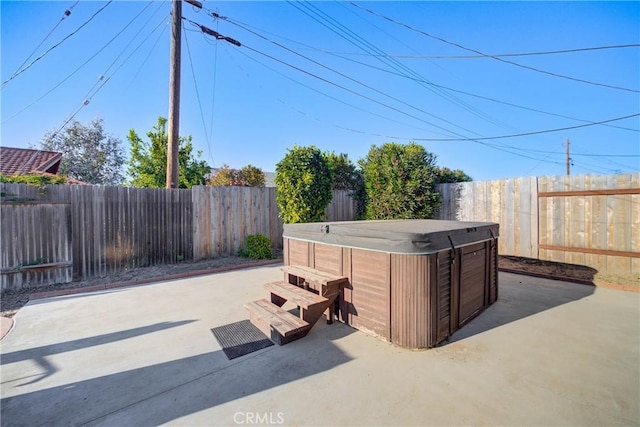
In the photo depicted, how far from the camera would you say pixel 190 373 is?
216cm

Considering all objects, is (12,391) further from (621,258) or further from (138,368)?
(621,258)

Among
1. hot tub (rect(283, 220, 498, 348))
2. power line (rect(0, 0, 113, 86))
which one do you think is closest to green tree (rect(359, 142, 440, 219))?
hot tub (rect(283, 220, 498, 348))

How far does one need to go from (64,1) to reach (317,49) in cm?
593

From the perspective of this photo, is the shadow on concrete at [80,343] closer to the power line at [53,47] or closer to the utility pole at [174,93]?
the utility pole at [174,93]

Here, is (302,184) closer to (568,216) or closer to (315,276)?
(315,276)

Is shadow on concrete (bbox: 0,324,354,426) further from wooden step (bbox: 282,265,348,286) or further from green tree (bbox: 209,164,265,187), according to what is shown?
green tree (bbox: 209,164,265,187)

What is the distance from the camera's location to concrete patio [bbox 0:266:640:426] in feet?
5.58

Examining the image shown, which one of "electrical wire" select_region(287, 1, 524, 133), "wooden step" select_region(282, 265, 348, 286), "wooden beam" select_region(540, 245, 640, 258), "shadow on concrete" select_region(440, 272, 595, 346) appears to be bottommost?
"shadow on concrete" select_region(440, 272, 595, 346)

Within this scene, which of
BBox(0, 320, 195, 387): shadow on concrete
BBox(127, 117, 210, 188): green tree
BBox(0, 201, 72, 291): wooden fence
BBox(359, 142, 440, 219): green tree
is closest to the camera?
BBox(0, 320, 195, 387): shadow on concrete

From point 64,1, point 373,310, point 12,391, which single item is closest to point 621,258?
point 373,310

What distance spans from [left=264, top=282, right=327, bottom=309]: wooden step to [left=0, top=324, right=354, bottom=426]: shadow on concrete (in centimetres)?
43

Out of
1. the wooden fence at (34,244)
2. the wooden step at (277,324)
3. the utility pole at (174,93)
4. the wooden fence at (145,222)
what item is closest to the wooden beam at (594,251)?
the wooden step at (277,324)

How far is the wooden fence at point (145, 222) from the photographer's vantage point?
4.62 meters

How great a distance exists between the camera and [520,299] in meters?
3.89
